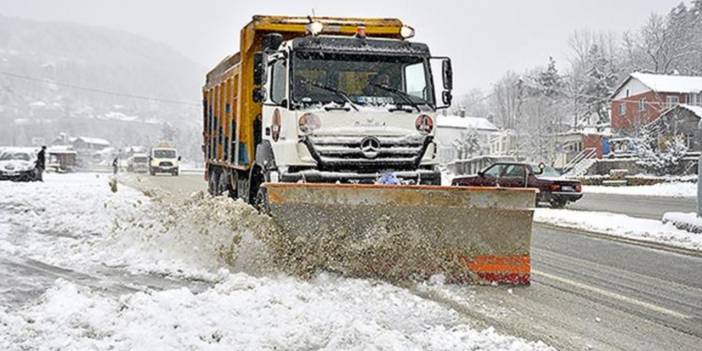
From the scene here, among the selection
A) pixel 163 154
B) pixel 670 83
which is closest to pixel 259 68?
pixel 163 154

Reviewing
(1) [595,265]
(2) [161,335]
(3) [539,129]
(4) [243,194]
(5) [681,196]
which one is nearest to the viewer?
(2) [161,335]

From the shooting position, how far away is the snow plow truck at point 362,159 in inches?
282

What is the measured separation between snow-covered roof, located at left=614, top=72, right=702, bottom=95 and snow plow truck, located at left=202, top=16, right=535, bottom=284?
202 ft

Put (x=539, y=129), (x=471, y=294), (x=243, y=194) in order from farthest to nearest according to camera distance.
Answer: (x=539, y=129) → (x=243, y=194) → (x=471, y=294)

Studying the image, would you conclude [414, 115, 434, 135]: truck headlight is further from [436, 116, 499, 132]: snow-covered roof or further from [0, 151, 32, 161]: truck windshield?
[436, 116, 499, 132]: snow-covered roof

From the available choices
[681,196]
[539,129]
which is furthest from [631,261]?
[539,129]

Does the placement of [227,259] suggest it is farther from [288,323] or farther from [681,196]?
[681,196]

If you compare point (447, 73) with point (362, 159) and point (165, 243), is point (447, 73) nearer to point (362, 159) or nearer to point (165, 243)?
point (362, 159)

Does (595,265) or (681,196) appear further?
(681,196)

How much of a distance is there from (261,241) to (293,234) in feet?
1.24

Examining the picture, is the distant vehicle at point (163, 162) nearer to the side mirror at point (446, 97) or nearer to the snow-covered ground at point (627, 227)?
the snow-covered ground at point (627, 227)

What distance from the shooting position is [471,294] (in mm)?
6863

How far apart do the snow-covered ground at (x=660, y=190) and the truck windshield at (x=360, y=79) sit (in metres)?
26.0

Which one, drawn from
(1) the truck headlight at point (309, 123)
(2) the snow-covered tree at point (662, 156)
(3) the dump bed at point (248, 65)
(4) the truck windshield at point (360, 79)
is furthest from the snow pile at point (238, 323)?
(2) the snow-covered tree at point (662, 156)
